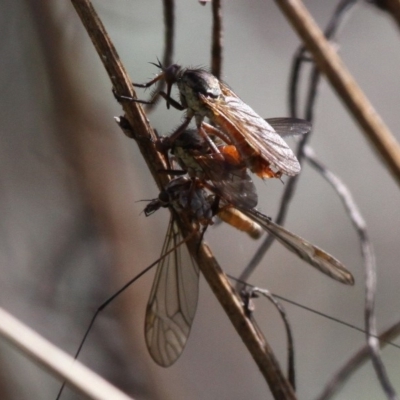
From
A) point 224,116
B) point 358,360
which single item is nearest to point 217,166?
point 224,116

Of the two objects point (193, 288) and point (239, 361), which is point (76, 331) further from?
point (193, 288)

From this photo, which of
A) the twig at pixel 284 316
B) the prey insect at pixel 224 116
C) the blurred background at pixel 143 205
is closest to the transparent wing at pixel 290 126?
the prey insect at pixel 224 116

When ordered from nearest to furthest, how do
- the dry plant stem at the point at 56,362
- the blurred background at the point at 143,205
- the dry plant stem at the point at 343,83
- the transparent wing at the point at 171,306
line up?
the dry plant stem at the point at 343,83 < the dry plant stem at the point at 56,362 < the transparent wing at the point at 171,306 < the blurred background at the point at 143,205

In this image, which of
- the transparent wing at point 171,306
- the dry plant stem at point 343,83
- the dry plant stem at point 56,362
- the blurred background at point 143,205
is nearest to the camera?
the dry plant stem at point 343,83

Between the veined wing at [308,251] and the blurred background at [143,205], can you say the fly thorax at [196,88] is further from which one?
the blurred background at [143,205]

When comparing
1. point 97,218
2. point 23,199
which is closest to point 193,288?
point 97,218

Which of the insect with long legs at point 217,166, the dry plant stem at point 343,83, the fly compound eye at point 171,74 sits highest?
the dry plant stem at point 343,83
